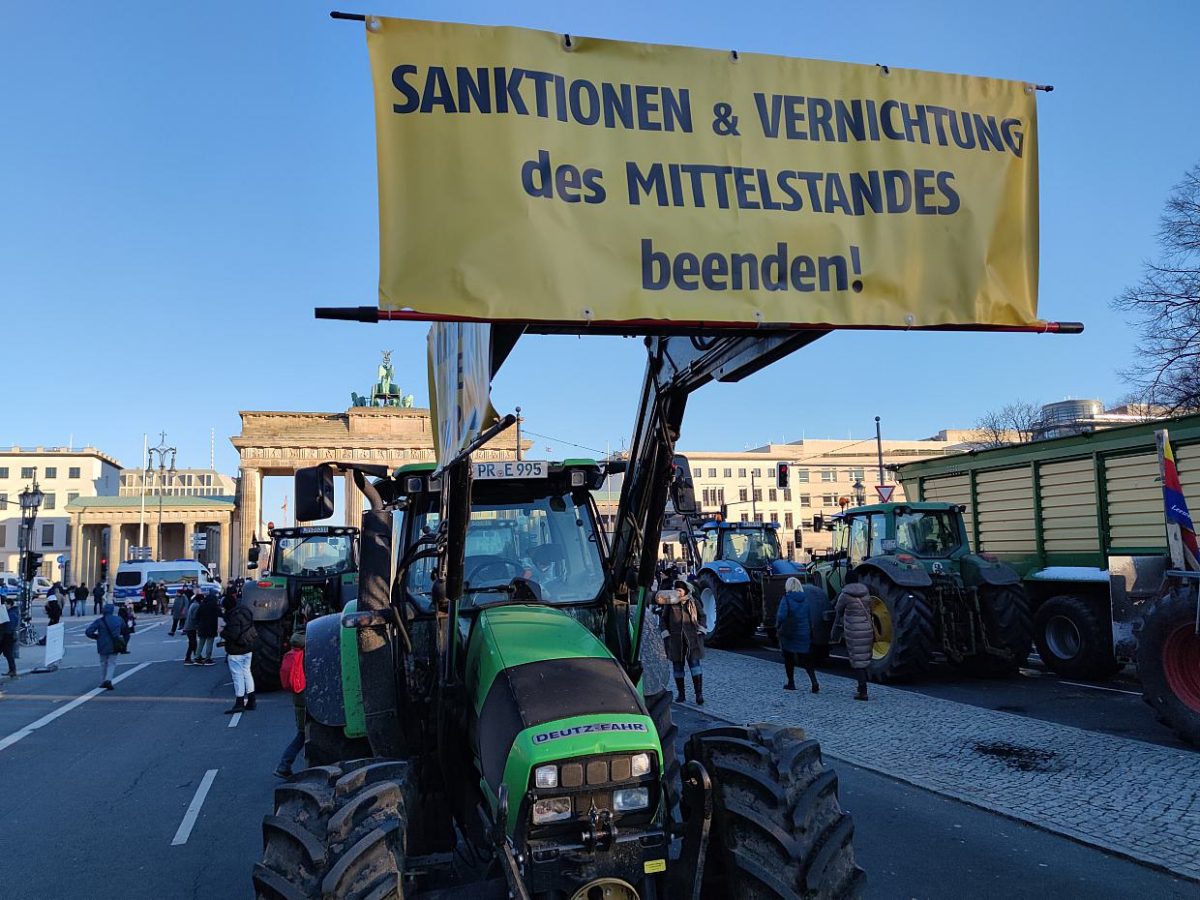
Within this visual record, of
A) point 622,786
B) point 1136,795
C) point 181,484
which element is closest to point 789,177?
point 622,786

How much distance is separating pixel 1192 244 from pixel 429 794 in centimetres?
2092

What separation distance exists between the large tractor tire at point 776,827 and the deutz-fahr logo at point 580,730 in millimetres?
684

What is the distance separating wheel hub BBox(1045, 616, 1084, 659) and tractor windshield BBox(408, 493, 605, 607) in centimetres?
995

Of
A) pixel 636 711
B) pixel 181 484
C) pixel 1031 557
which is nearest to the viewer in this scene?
pixel 636 711

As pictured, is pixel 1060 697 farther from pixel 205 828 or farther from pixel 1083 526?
pixel 205 828

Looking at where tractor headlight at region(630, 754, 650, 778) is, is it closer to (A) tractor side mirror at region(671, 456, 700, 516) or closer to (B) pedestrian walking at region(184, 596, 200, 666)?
(A) tractor side mirror at region(671, 456, 700, 516)

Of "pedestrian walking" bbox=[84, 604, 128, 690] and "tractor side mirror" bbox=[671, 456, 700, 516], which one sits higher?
"tractor side mirror" bbox=[671, 456, 700, 516]

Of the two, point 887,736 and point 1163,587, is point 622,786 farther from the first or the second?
point 1163,587

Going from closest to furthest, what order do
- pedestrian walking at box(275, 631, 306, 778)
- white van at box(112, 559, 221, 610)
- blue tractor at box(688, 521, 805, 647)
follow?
pedestrian walking at box(275, 631, 306, 778) → blue tractor at box(688, 521, 805, 647) → white van at box(112, 559, 221, 610)

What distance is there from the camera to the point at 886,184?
123 inches

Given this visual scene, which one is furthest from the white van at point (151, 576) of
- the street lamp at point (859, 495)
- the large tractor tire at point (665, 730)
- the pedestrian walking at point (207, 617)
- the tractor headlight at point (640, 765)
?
the tractor headlight at point (640, 765)

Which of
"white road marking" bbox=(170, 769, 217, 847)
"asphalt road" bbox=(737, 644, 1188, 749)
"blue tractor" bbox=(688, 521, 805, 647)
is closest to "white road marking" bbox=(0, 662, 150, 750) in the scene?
"white road marking" bbox=(170, 769, 217, 847)

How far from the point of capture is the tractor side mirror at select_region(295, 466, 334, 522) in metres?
4.18

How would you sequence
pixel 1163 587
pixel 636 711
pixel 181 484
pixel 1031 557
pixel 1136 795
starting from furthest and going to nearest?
pixel 181 484, pixel 1031 557, pixel 1163 587, pixel 1136 795, pixel 636 711
